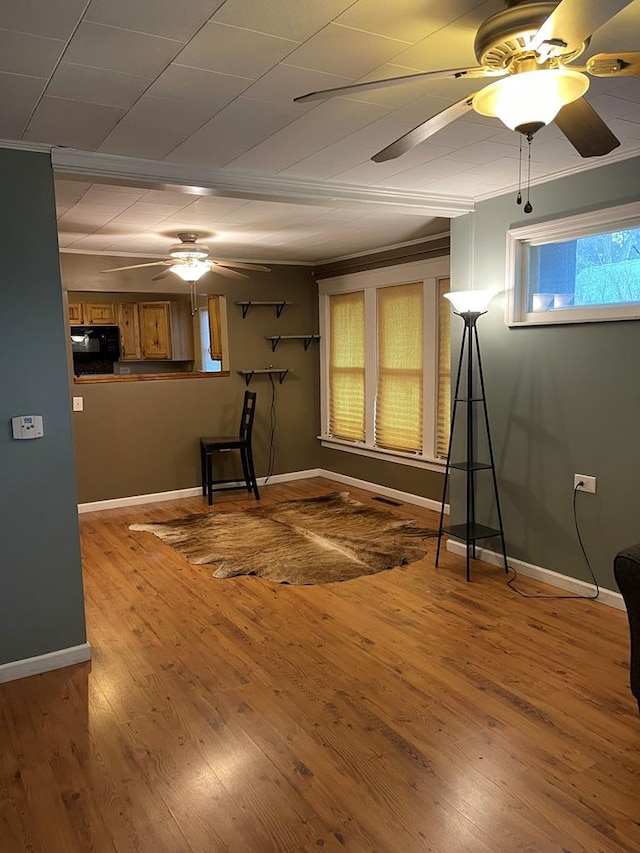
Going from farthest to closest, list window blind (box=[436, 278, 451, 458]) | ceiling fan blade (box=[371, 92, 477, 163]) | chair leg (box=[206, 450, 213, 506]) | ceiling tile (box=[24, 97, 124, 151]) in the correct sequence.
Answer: chair leg (box=[206, 450, 213, 506])
window blind (box=[436, 278, 451, 458])
ceiling tile (box=[24, 97, 124, 151])
ceiling fan blade (box=[371, 92, 477, 163])

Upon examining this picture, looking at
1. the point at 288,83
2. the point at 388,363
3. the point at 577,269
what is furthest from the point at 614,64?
the point at 388,363

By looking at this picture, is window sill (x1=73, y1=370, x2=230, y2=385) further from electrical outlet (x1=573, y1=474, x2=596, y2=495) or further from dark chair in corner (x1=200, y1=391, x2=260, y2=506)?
electrical outlet (x1=573, y1=474, x2=596, y2=495)

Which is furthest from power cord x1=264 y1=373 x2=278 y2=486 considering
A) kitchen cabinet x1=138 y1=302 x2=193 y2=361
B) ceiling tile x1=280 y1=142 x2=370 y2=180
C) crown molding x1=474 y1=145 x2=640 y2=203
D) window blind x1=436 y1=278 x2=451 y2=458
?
ceiling tile x1=280 y1=142 x2=370 y2=180

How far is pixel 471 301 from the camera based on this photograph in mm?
3818

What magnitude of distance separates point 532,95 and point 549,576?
2967 millimetres

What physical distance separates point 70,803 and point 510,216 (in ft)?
12.0

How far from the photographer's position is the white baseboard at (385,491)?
5680 millimetres

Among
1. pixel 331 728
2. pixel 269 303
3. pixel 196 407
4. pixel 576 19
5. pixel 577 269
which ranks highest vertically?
pixel 576 19

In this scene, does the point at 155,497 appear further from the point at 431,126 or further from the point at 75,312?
the point at 431,126

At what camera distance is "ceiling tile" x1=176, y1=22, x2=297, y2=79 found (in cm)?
181

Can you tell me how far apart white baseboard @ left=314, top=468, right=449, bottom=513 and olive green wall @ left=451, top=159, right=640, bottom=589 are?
1.59 m

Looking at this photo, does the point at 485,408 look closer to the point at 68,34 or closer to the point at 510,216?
the point at 510,216

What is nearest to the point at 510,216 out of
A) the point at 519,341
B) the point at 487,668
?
the point at 519,341

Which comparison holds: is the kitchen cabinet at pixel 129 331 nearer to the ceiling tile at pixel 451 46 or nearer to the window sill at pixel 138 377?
the window sill at pixel 138 377
